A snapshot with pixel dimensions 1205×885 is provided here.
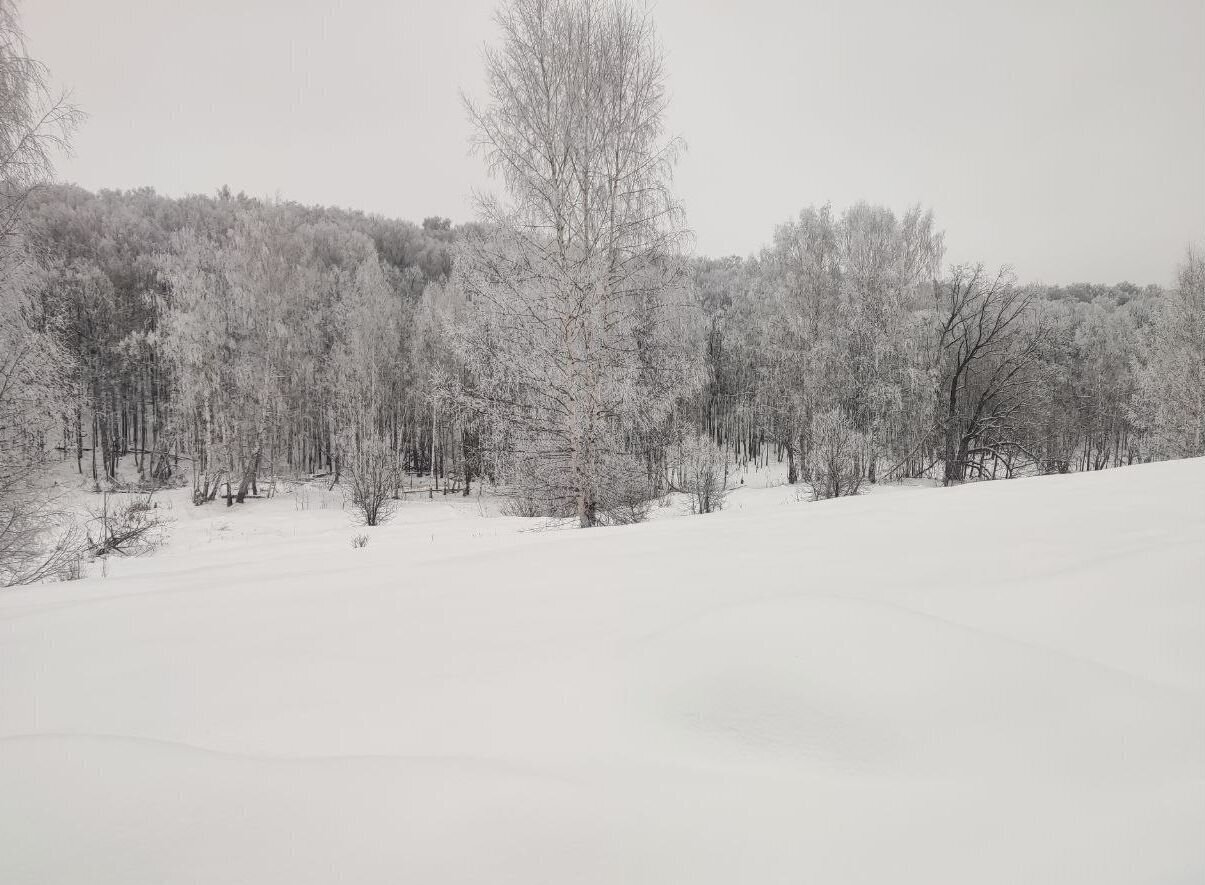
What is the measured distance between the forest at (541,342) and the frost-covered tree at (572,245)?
0.13 feet

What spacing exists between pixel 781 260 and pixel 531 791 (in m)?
27.5

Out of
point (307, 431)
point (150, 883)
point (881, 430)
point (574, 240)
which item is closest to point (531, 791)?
point (150, 883)

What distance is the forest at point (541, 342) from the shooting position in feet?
26.5

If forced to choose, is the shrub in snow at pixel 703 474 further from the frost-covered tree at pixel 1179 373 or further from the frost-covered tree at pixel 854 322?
the frost-covered tree at pixel 1179 373

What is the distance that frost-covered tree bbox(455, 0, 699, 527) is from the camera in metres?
8.09

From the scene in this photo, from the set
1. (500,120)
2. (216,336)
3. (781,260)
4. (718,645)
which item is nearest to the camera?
(718,645)

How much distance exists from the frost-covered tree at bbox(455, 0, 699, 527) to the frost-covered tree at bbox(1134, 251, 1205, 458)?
61.8 feet

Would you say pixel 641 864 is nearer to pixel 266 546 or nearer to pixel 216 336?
pixel 266 546

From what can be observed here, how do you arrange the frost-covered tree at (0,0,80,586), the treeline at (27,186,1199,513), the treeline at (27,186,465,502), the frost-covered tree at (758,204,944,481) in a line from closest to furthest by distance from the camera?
1. the frost-covered tree at (0,0,80,586)
2. the treeline at (27,186,1199,513)
3. the treeline at (27,186,465,502)
4. the frost-covered tree at (758,204,944,481)

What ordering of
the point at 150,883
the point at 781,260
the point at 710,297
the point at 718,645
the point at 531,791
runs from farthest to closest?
the point at 710,297 → the point at 781,260 → the point at 718,645 → the point at 531,791 → the point at 150,883

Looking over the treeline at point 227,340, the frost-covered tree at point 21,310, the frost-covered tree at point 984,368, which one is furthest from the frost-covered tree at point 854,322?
the frost-covered tree at point 21,310

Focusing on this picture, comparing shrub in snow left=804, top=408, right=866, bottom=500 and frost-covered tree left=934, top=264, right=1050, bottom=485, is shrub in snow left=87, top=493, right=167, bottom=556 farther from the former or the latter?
frost-covered tree left=934, top=264, right=1050, bottom=485

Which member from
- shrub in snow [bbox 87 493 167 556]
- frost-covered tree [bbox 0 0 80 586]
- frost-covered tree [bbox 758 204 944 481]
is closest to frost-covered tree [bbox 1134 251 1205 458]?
frost-covered tree [bbox 758 204 944 481]

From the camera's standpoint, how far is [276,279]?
2139cm
